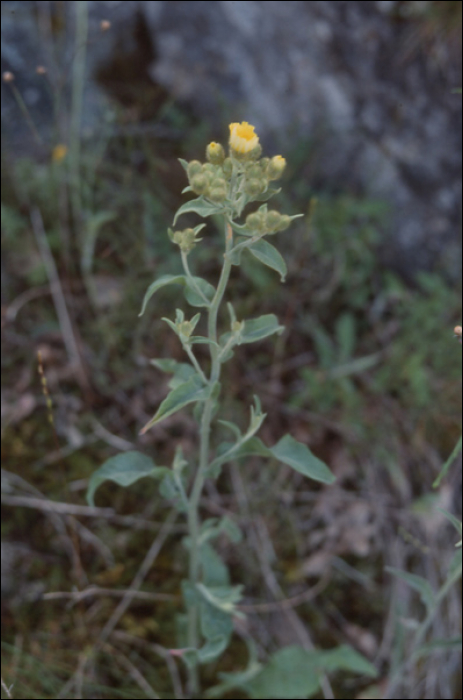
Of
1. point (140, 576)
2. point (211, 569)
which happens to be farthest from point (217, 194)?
point (140, 576)

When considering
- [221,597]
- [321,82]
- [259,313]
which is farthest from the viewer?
[321,82]

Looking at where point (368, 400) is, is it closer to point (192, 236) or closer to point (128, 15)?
point (192, 236)

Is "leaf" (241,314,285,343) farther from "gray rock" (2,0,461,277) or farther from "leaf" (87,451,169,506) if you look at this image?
"gray rock" (2,0,461,277)

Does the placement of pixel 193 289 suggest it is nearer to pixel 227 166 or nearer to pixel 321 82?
pixel 227 166

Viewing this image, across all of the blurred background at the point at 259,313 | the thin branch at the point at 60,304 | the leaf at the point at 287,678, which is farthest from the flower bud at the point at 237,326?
the thin branch at the point at 60,304

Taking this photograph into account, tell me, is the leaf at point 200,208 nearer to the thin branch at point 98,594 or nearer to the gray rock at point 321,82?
the thin branch at point 98,594

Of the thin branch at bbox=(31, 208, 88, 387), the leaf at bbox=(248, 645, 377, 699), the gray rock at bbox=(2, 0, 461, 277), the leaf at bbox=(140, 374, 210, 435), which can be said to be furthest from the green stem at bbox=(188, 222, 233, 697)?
the gray rock at bbox=(2, 0, 461, 277)
